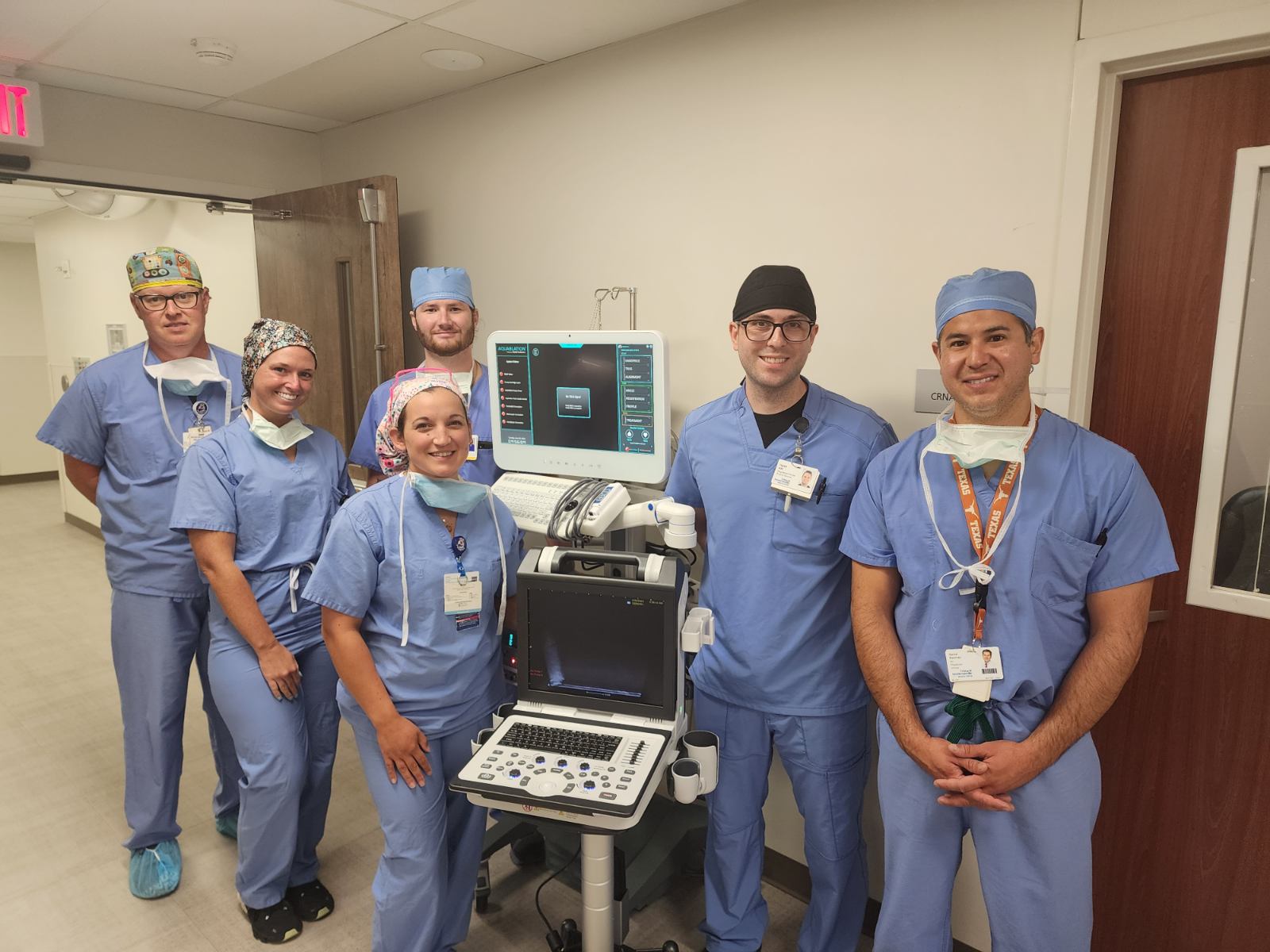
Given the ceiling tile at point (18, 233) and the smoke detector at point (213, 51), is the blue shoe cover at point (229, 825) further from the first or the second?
the ceiling tile at point (18, 233)

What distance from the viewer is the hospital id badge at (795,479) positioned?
175 cm

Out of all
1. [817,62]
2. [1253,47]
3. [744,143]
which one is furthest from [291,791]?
[1253,47]

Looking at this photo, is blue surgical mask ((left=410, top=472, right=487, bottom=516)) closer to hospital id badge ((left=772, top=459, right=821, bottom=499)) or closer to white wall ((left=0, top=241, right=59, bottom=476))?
hospital id badge ((left=772, top=459, right=821, bottom=499))

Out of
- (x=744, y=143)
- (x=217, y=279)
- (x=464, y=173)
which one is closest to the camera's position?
(x=744, y=143)

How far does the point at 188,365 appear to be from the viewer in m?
2.26

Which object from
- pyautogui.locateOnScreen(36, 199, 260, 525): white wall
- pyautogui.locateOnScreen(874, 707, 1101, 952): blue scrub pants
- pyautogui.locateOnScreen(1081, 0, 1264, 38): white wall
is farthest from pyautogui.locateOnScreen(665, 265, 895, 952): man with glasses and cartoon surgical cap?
pyautogui.locateOnScreen(36, 199, 260, 525): white wall

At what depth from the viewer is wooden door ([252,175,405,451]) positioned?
305cm

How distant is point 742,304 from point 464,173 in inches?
67.1

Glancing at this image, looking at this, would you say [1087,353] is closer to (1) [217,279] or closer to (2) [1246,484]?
(2) [1246,484]

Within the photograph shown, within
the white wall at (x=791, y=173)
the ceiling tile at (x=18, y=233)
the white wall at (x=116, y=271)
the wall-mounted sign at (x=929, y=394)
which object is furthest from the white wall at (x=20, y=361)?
the wall-mounted sign at (x=929, y=394)

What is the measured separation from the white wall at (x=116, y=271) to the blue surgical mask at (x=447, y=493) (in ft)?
9.67

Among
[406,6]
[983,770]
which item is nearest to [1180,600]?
[983,770]

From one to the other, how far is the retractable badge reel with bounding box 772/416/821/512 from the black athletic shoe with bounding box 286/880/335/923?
1645 mm

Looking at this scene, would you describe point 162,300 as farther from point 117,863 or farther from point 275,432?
point 117,863
